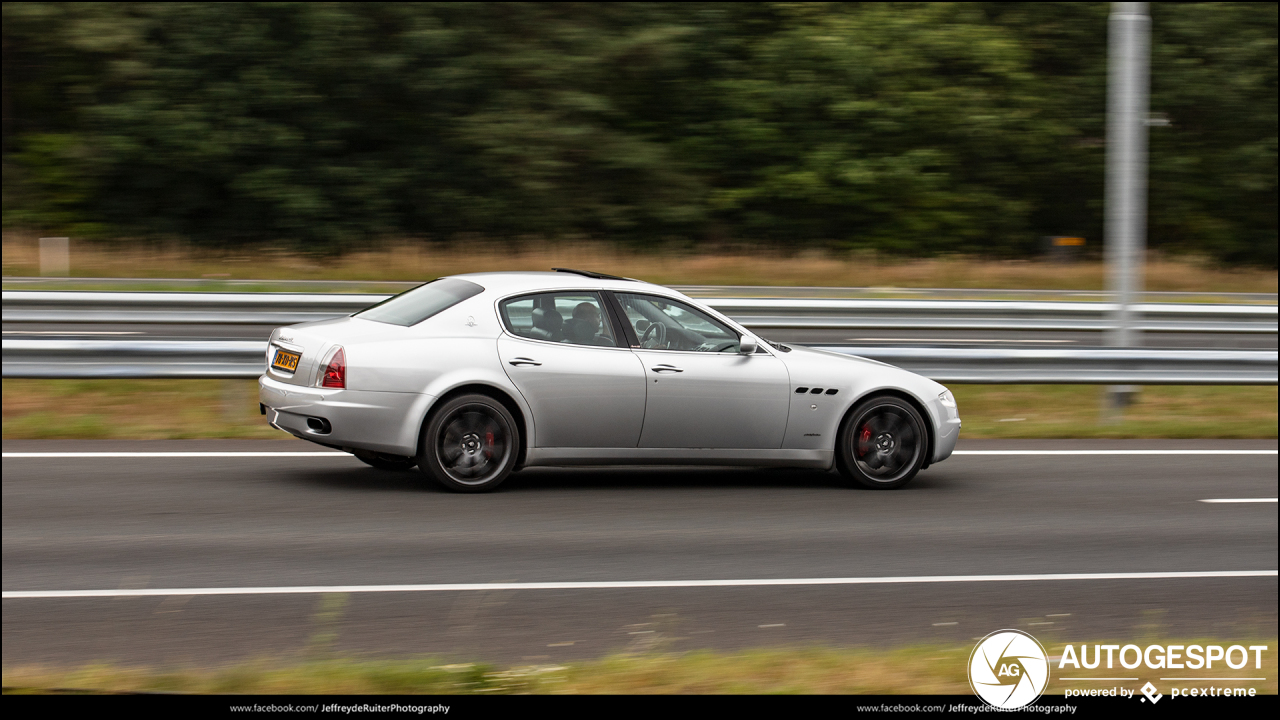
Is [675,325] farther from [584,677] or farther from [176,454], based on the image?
[584,677]

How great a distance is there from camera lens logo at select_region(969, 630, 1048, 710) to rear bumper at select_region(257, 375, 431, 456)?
413 centimetres

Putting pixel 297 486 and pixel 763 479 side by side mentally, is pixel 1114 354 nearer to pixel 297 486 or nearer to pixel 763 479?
pixel 763 479

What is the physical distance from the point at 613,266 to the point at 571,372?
22185mm

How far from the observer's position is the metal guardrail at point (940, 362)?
11.0 m

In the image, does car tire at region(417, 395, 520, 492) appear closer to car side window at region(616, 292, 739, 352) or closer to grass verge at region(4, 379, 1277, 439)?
car side window at region(616, 292, 739, 352)

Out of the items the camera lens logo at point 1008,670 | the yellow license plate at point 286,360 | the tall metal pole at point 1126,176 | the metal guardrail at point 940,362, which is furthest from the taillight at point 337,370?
the tall metal pole at point 1126,176

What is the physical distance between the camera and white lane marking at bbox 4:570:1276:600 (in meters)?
6.21

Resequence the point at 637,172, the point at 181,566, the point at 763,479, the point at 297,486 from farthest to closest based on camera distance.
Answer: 1. the point at 637,172
2. the point at 763,479
3. the point at 297,486
4. the point at 181,566

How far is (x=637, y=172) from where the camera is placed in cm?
3491

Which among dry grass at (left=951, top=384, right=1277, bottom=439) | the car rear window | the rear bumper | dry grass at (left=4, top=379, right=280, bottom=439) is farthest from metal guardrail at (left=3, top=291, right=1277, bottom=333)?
the rear bumper

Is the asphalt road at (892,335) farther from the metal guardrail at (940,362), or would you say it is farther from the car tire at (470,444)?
the car tire at (470,444)
